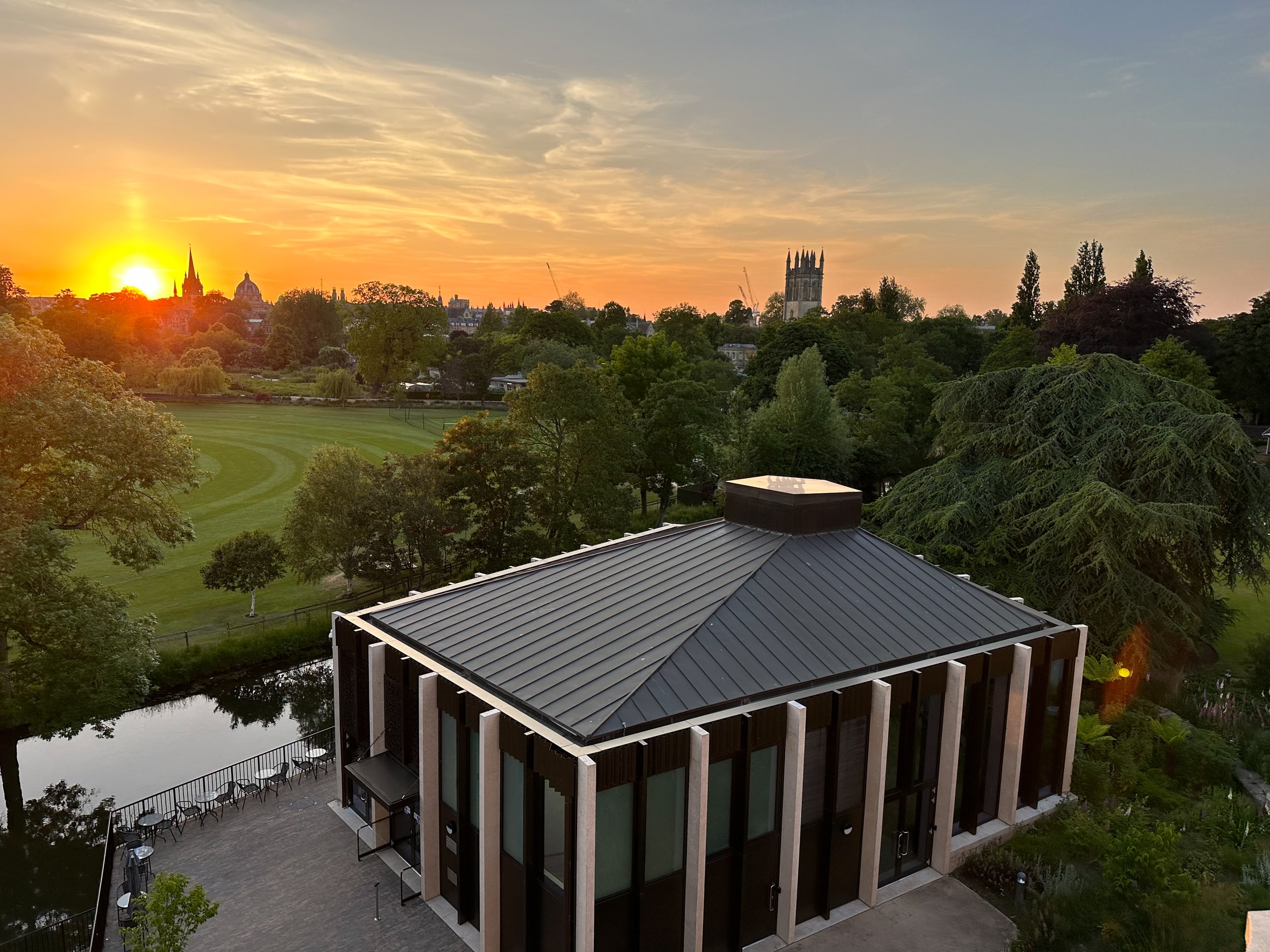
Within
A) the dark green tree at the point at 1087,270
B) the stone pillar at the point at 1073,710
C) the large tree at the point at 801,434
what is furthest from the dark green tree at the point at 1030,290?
the stone pillar at the point at 1073,710

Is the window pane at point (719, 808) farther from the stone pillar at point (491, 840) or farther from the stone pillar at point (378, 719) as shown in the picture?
the stone pillar at point (378, 719)

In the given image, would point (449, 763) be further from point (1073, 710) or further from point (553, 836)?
point (1073, 710)

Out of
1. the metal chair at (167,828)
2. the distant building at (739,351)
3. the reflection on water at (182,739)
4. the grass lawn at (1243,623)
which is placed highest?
the distant building at (739,351)

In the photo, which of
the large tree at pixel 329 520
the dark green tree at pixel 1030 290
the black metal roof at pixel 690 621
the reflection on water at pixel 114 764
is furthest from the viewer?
the dark green tree at pixel 1030 290

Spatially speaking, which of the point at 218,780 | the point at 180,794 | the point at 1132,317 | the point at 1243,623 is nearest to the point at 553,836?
the point at 218,780

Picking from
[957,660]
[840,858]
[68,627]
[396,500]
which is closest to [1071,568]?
[957,660]

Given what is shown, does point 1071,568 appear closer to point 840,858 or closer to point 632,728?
point 840,858

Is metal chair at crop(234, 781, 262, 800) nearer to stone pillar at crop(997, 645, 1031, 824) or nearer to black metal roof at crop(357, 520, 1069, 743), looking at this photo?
black metal roof at crop(357, 520, 1069, 743)

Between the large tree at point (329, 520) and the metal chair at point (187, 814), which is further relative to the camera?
the large tree at point (329, 520)
